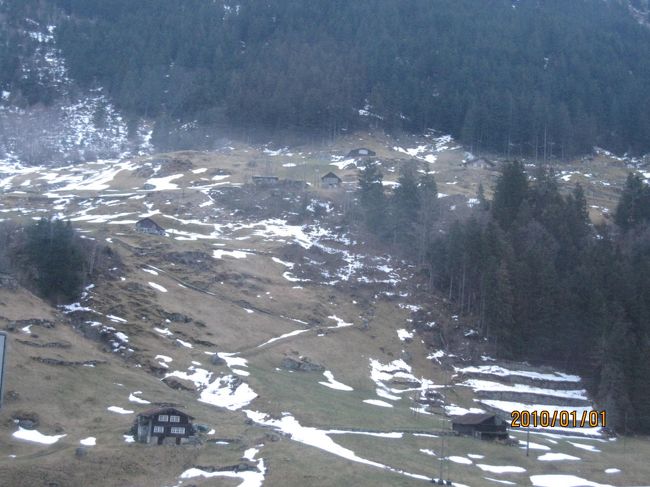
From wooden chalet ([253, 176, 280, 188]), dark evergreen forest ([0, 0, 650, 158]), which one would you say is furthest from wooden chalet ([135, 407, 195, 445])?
dark evergreen forest ([0, 0, 650, 158])

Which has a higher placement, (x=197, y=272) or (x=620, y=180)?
(x=620, y=180)

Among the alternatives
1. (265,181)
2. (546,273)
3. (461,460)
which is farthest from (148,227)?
(461,460)

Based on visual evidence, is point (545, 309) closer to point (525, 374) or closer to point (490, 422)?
point (525, 374)

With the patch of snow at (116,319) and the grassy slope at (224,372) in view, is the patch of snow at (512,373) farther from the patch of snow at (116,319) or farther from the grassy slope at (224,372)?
the patch of snow at (116,319)

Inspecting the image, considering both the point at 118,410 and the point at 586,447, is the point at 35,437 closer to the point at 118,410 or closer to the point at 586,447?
the point at 118,410

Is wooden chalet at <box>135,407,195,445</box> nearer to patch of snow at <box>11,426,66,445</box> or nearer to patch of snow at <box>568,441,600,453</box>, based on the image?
patch of snow at <box>11,426,66,445</box>

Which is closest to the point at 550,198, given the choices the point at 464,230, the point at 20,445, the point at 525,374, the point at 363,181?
the point at 464,230

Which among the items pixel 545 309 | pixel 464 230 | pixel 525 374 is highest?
pixel 464 230
